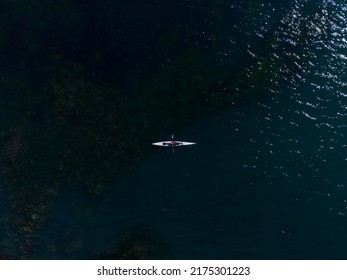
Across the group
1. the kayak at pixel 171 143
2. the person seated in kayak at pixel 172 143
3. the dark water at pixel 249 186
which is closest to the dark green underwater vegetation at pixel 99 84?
the kayak at pixel 171 143

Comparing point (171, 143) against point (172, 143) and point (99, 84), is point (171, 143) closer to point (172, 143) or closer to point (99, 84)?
point (172, 143)

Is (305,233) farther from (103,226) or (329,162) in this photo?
(103,226)

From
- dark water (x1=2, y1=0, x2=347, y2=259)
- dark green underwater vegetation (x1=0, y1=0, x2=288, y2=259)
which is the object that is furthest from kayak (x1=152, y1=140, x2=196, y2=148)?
dark green underwater vegetation (x1=0, y1=0, x2=288, y2=259)

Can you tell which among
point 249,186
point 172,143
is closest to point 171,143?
point 172,143

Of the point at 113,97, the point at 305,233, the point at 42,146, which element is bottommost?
the point at 305,233

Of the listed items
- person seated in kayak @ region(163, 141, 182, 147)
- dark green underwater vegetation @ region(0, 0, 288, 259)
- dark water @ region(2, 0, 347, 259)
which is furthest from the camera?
person seated in kayak @ region(163, 141, 182, 147)

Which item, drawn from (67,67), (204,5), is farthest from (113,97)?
(204,5)

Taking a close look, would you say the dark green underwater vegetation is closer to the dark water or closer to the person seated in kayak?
the dark water
